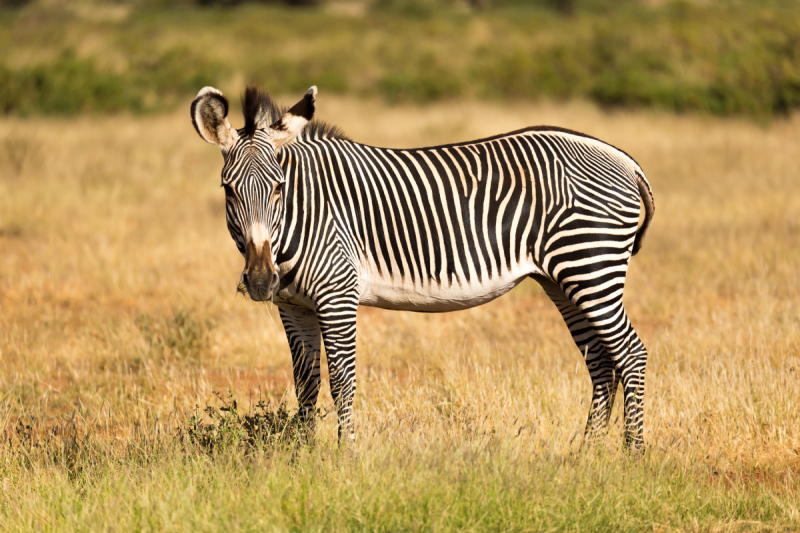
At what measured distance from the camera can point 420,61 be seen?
27.8 metres

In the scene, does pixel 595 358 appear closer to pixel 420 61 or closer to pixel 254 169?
pixel 254 169

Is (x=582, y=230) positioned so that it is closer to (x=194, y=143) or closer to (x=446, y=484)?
(x=446, y=484)

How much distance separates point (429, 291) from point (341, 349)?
2.03 feet

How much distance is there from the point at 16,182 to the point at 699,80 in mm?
17444

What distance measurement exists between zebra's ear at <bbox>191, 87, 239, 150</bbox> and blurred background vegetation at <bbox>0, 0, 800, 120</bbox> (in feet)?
52.1

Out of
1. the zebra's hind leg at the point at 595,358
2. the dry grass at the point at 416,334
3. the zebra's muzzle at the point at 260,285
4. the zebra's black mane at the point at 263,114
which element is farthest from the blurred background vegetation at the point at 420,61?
the zebra's muzzle at the point at 260,285

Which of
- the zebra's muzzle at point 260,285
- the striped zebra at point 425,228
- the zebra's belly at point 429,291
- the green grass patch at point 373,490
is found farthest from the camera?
the zebra's belly at point 429,291

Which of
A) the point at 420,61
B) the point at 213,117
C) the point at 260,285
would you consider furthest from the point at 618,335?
the point at 420,61

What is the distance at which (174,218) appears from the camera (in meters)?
11.7

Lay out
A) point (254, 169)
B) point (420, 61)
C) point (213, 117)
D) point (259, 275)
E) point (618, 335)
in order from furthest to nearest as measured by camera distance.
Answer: point (420, 61) < point (618, 335) < point (213, 117) < point (254, 169) < point (259, 275)

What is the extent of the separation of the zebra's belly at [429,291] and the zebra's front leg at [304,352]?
38cm

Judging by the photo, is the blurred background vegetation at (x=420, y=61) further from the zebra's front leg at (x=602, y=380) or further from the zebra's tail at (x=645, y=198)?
the zebra's front leg at (x=602, y=380)

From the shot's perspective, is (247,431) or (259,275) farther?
(247,431)

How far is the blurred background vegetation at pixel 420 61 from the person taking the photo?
19141 mm
